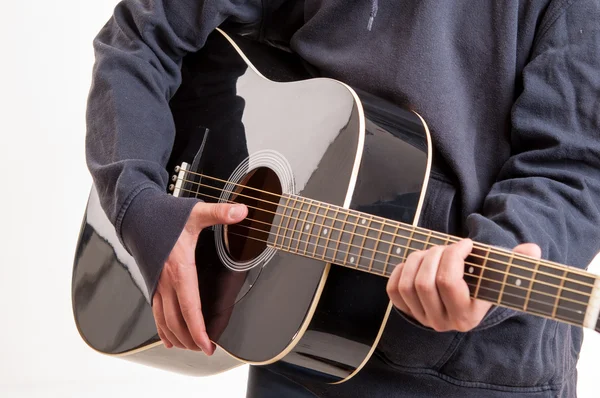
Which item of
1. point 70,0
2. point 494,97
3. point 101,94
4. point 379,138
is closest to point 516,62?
point 494,97

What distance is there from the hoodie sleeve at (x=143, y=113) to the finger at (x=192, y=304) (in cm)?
4

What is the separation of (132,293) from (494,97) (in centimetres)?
70

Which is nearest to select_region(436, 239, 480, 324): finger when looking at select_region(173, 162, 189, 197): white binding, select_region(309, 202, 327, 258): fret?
select_region(309, 202, 327, 258): fret

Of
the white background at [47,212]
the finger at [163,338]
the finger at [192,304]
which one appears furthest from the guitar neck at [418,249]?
the white background at [47,212]

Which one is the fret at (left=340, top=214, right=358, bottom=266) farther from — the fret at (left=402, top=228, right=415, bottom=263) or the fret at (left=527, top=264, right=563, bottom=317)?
the fret at (left=527, top=264, right=563, bottom=317)

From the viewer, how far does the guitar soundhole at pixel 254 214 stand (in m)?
1.15

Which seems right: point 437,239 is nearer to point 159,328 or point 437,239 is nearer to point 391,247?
point 391,247

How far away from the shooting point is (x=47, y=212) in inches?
102

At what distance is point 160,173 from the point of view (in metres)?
1.25

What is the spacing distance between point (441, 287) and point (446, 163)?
11.2 inches

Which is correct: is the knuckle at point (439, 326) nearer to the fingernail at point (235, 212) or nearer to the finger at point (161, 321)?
the fingernail at point (235, 212)

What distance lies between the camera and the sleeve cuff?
1.14 metres

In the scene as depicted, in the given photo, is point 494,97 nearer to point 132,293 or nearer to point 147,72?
point 147,72

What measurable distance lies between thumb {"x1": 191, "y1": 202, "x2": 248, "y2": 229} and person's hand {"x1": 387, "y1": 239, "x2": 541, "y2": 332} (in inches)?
11.5
